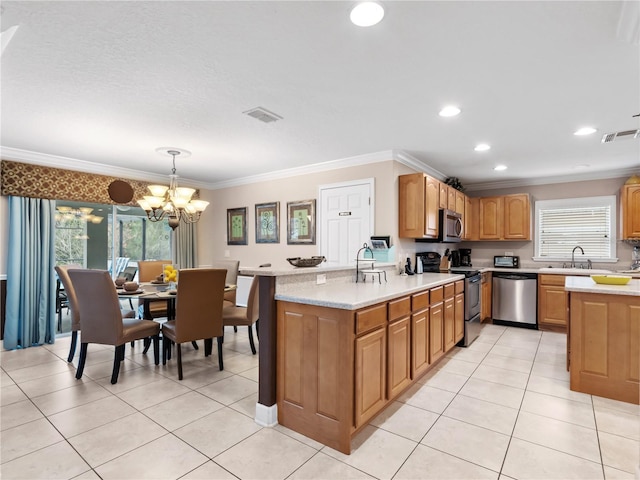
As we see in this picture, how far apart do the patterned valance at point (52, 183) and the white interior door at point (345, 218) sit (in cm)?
319

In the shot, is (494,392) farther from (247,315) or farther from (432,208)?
(247,315)

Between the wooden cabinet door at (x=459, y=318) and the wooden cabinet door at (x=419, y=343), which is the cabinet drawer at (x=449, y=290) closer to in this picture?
the wooden cabinet door at (x=459, y=318)

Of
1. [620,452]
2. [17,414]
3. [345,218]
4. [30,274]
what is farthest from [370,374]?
[30,274]

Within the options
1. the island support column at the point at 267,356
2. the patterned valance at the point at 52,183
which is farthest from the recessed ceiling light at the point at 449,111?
the patterned valance at the point at 52,183

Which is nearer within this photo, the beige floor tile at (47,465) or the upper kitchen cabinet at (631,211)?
the beige floor tile at (47,465)

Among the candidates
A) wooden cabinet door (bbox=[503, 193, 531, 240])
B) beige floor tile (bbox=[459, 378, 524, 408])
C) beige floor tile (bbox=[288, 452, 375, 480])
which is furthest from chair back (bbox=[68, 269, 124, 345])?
wooden cabinet door (bbox=[503, 193, 531, 240])

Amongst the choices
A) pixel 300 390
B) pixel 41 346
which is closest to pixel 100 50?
pixel 300 390

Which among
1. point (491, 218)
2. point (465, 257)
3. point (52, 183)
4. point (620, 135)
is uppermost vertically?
point (620, 135)

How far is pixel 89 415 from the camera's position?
2.43 m

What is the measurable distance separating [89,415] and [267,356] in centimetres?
139

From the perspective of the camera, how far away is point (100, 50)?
2.02 meters

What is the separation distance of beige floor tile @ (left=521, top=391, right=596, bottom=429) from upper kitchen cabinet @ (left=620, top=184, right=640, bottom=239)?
3510mm

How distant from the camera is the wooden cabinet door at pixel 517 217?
566 centimetres

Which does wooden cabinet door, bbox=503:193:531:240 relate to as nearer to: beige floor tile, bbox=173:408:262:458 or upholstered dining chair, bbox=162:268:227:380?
upholstered dining chair, bbox=162:268:227:380
